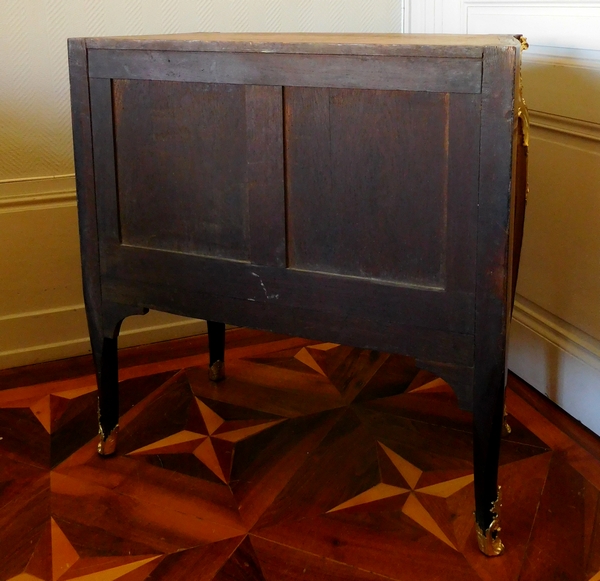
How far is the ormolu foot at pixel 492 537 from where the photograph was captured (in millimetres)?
1077

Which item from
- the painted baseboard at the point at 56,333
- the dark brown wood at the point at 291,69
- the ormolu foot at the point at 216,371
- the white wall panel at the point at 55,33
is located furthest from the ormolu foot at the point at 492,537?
the white wall panel at the point at 55,33

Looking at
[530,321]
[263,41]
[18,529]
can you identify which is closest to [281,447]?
[18,529]

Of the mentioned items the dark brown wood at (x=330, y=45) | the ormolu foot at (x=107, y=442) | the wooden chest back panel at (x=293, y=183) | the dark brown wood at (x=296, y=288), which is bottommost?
the ormolu foot at (x=107, y=442)

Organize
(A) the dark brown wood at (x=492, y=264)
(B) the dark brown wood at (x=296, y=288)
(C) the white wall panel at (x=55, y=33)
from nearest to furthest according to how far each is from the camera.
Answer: (A) the dark brown wood at (x=492, y=264) < (B) the dark brown wood at (x=296, y=288) < (C) the white wall panel at (x=55, y=33)

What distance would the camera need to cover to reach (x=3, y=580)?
106 cm

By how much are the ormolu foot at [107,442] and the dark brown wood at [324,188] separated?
0.30 metres

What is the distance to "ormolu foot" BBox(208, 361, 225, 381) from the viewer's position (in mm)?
1633

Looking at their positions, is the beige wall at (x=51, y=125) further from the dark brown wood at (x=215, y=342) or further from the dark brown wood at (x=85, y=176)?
the dark brown wood at (x=85, y=176)

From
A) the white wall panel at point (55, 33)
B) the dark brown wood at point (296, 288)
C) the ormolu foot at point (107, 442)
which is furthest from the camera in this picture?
the white wall panel at point (55, 33)

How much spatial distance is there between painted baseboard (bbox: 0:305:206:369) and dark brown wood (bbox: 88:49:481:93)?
2.61 ft

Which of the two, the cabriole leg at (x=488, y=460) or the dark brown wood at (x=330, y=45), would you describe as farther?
the cabriole leg at (x=488, y=460)

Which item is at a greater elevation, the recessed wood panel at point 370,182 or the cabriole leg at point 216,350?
the recessed wood panel at point 370,182

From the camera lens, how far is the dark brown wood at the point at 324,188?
920mm

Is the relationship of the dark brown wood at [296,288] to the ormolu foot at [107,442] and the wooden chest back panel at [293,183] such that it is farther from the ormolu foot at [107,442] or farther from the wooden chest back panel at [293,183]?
the ormolu foot at [107,442]
